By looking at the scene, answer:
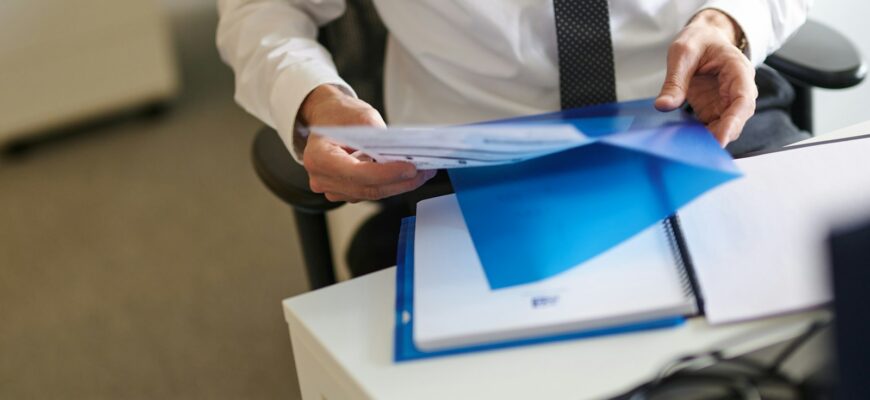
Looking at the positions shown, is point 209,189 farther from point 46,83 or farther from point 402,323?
point 402,323

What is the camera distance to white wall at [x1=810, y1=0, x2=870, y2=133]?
1.48m

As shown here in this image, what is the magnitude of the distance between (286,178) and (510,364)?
16.6 inches

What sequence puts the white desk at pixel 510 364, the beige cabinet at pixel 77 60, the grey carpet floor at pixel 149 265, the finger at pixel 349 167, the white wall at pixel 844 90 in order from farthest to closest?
the beige cabinet at pixel 77 60 → the grey carpet floor at pixel 149 265 → the white wall at pixel 844 90 → the finger at pixel 349 167 → the white desk at pixel 510 364

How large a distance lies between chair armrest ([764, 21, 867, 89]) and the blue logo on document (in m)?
0.53

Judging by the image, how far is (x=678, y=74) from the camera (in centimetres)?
87

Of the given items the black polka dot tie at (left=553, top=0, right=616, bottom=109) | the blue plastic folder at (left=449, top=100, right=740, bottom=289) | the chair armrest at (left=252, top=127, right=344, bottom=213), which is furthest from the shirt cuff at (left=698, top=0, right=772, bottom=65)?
the chair armrest at (left=252, top=127, right=344, bottom=213)

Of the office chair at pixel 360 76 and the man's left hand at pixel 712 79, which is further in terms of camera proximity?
the office chair at pixel 360 76

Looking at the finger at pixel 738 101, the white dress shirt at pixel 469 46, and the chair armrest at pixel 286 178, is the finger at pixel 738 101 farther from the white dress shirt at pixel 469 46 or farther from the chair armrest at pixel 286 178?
the chair armrest at pixel 286 178

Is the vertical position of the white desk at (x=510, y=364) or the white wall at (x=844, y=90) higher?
the white desk at (x=510, y=364)

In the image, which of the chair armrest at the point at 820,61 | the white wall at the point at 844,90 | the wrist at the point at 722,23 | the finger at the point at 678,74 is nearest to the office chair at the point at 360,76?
the chair armrest at the point at 820,61

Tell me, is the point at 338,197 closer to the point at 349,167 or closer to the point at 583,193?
the point at 349,167

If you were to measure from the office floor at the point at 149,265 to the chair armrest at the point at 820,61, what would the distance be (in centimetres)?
102

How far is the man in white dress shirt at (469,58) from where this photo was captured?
910 millimetres

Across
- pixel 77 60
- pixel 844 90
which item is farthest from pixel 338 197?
pixel 77 60
